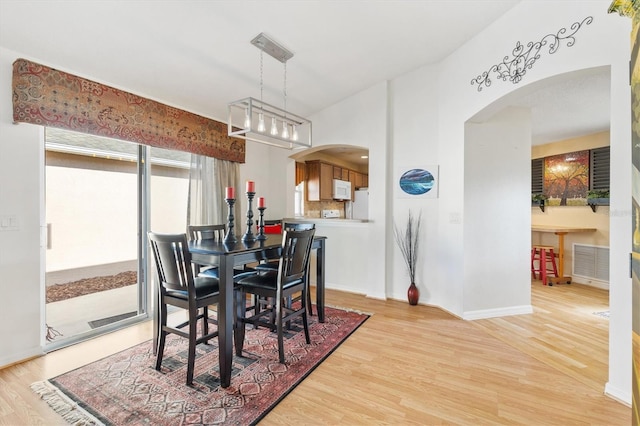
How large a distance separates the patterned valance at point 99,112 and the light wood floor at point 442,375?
1.94 metres

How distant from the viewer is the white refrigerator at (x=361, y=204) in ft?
22.8

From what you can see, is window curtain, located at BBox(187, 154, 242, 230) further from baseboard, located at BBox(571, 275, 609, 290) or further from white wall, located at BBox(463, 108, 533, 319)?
baseboard, located at BBox(571, 275, 609, 290)

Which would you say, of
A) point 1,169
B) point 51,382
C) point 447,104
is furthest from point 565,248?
point 1,169

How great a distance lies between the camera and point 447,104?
134 inches

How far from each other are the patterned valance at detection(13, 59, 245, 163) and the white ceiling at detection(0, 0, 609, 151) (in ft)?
0.36

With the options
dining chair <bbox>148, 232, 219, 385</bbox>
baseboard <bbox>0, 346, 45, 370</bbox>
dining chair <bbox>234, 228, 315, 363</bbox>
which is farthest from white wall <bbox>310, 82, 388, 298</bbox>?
baseboard <bbox>0, 346, 45, 370</bbox>

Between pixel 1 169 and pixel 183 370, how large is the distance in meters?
2.05

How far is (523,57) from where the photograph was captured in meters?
2.43

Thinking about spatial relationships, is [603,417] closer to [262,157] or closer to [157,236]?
[157,236]

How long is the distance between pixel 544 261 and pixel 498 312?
85.6 inches

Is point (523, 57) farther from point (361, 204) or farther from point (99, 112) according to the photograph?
point (361, 204)

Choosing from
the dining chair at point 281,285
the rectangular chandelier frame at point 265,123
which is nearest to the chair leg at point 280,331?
the dining chair at point 281,285

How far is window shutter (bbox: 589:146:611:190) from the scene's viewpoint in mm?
4410

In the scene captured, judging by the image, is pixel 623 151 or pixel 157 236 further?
pixel 157 236
